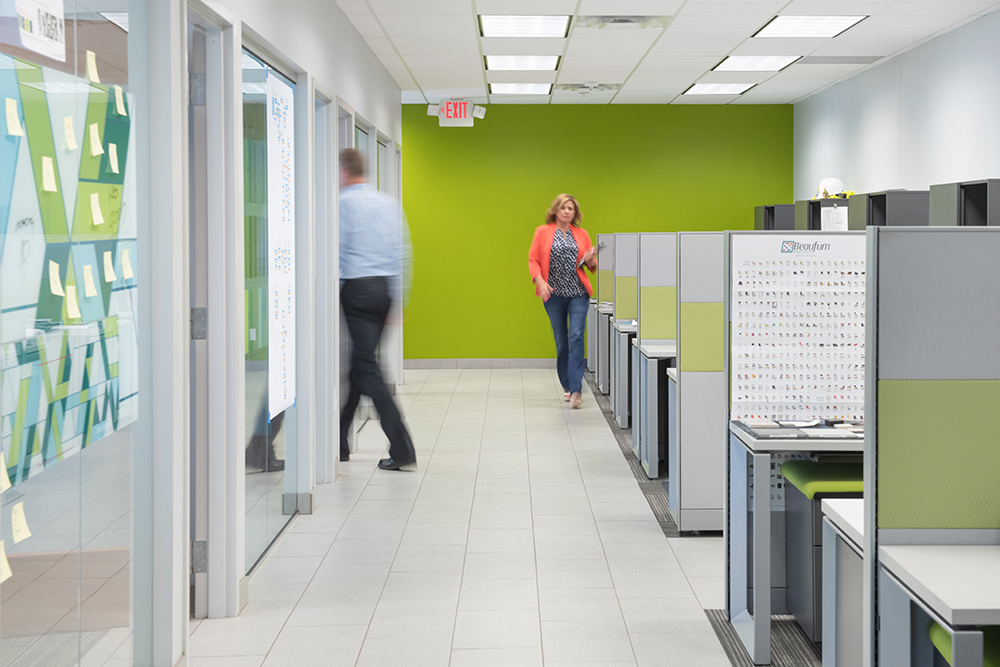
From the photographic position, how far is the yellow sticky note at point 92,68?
2.02 meters

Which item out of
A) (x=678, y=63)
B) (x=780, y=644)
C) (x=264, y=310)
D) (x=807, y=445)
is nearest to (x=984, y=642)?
(x=807, y=445)

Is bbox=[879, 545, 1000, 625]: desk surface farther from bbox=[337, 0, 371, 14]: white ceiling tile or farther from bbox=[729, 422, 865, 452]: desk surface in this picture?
bbox=[337, 0, 371, 14]: white ceiling tile

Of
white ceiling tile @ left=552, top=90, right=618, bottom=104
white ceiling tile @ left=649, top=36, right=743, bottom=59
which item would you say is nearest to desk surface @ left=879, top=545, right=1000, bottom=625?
white ceiling tile @ left=649, top=36, right=743, bottom=59

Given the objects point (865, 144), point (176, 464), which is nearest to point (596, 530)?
point (176, 464)

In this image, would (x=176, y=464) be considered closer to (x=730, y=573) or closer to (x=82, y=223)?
(x=82, y=223)

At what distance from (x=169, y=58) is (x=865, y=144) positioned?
6488mm

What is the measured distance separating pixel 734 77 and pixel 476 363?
3924 millimetres

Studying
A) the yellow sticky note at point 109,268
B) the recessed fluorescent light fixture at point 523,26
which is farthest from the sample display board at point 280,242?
the recessed fluorescent light fixture at point 523,26

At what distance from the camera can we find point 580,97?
916 centimetres

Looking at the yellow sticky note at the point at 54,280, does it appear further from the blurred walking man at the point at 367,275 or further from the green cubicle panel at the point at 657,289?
the green cubicle panel at the point at 657,289

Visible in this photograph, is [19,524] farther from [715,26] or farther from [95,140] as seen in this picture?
[715,26]

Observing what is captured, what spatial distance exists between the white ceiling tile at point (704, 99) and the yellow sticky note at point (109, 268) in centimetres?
779

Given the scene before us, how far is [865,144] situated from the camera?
7539mm

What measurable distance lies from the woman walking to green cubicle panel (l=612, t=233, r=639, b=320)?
0.36m
